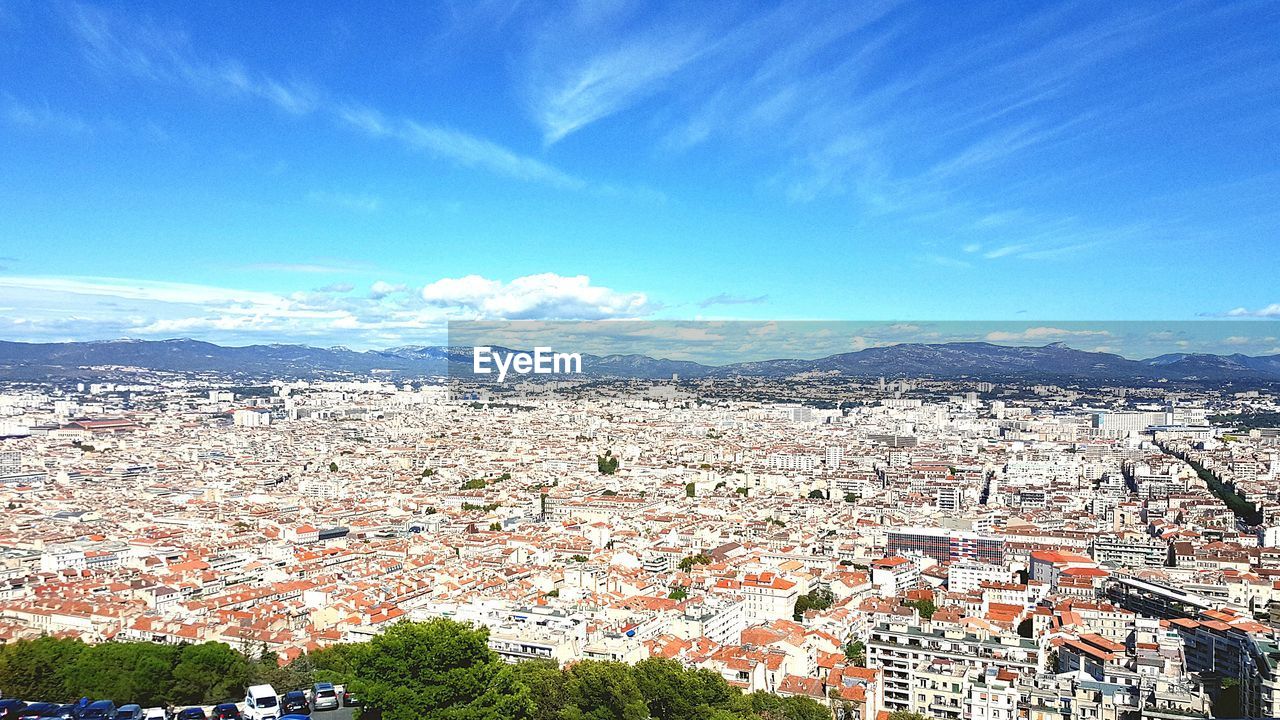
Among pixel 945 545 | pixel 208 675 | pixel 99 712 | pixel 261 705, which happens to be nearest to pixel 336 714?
pixel 261 705

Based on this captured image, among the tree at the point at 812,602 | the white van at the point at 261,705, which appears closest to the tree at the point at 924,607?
the tree at the point at 812,602

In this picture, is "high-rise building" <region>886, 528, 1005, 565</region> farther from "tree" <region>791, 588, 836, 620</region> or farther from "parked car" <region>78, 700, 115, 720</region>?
"parked car" <region>78, 700, 115, 720</region>

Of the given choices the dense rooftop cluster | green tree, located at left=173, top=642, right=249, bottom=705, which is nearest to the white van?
green tree, located at left=173, top=642, right=249, bottom=705

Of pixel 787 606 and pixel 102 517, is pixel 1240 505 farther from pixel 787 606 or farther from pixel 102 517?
pixel 102 517

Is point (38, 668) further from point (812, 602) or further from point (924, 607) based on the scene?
point (924, 607)

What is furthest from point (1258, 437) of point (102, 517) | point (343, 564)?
point (102, 517)

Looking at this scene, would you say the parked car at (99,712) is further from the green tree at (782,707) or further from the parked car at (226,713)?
the green tree at (782,707)
